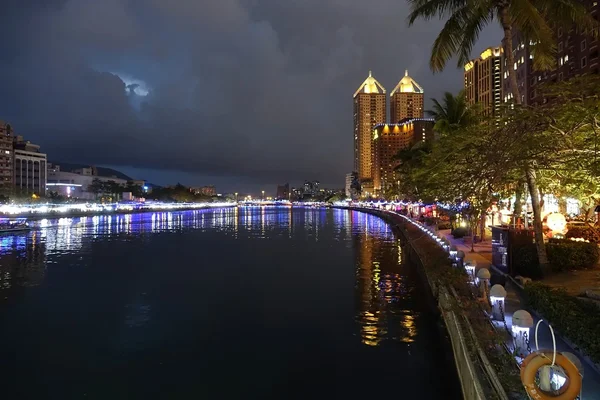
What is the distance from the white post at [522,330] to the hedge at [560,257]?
8.17 meters

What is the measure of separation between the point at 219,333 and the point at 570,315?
10.4m

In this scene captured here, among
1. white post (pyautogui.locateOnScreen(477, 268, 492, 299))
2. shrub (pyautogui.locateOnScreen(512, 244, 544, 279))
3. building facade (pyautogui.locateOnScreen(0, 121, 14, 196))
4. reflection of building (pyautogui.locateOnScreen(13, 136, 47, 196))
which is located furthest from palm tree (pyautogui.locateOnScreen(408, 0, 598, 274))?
reflection of building (pyautogui.locateOnScreen(13, 136, 47, 196))

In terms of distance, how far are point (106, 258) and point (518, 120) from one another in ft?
97.4

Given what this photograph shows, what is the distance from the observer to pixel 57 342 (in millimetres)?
14406

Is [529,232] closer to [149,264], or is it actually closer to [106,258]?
[149,264]

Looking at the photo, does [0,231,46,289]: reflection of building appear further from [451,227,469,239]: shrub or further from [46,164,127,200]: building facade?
[46,164,127,200]: building facade

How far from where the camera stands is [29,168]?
123 m

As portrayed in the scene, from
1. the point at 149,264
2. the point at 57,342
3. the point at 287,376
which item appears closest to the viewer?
the point at 287,376

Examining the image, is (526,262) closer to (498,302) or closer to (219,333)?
(498,302)

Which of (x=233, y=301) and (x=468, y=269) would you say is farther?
(x=233, y=301)

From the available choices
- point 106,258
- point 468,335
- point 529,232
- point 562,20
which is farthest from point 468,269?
point 106,258

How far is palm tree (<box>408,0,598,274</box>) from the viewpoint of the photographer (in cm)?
1535

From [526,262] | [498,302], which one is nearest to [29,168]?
[526,262]

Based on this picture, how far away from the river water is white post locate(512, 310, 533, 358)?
2.67m
